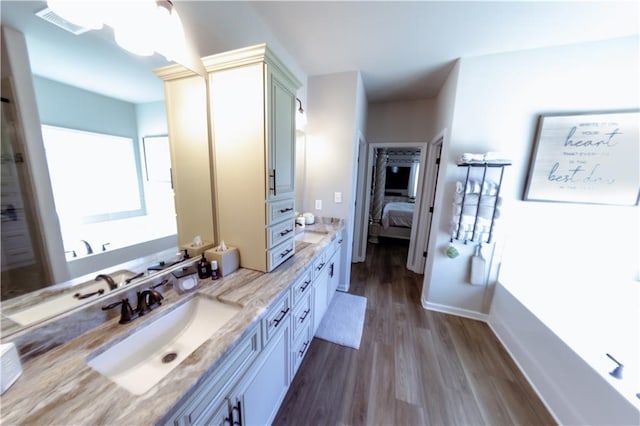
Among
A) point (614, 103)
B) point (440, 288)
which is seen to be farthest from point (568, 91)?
point (440, 288)

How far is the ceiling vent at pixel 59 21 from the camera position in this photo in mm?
742

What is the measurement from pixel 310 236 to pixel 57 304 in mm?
1781

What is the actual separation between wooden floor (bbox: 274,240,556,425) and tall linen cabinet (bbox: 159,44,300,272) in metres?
1.01

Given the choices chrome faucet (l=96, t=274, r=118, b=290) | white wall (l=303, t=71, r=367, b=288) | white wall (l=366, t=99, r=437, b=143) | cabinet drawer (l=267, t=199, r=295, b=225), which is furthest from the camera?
white wall (l=366, t=99, r=437, b=143)

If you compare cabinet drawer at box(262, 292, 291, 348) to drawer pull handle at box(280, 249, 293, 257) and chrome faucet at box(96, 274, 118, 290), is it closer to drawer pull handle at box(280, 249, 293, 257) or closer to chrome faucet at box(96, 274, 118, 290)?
drawer pull handle at box(280, 249, 293, 257)

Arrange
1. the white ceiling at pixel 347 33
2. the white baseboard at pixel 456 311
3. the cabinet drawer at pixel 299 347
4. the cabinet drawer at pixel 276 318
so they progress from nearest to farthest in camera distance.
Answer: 1. the white ceiling at pixel 347 33
2. the cabinet drawer at pixel 276 318
3. the cabinet drawer at pixel 299 347
4. the white baseboard at pixel 456 311

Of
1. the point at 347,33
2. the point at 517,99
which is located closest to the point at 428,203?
the point at 517,99

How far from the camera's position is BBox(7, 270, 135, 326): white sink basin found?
0.73 meters

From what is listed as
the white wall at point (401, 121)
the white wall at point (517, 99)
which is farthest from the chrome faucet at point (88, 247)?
the white wall at point (401, 121)

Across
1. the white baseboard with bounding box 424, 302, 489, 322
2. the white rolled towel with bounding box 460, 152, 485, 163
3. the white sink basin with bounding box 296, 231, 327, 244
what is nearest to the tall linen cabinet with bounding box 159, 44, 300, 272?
the white sink basin with bounding box 296, 231, 327, 244

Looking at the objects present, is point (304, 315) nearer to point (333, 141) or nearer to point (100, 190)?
point (100, 190)

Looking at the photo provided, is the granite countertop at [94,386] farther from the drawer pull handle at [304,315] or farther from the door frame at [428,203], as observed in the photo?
the door frame at [428,203]

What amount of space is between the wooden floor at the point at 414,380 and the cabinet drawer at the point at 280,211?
124 centimetres

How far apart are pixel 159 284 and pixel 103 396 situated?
22.1 inches
